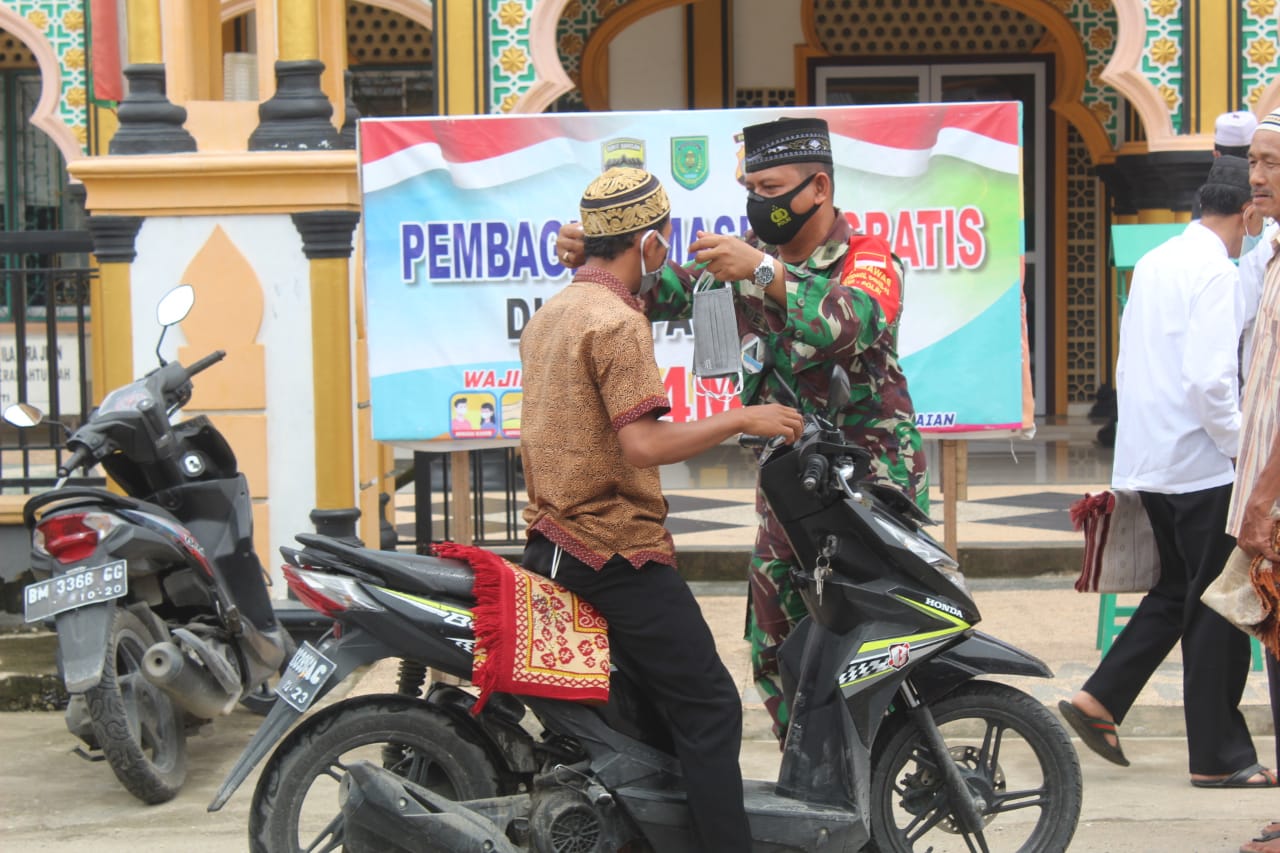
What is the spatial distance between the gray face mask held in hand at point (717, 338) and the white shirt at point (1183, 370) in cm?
180

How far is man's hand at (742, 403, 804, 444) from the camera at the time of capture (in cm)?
338

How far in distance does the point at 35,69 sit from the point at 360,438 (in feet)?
28.5

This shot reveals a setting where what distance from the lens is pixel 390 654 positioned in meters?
3.51

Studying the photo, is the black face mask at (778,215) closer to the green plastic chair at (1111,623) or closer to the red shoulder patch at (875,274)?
the red shoulder patch at (875,274)

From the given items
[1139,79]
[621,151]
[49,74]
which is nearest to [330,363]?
[621,151]

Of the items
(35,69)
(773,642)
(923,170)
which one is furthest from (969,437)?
(35,69)

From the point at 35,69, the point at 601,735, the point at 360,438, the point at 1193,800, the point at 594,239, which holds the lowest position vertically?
the point at 1193,800

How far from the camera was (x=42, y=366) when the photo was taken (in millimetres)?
11414

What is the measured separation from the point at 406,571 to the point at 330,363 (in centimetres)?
289

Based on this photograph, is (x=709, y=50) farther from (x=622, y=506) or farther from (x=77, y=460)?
(x=622, y=506)

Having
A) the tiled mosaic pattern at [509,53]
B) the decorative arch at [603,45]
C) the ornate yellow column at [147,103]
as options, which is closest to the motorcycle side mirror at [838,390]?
the ornate yellow column at [147,103]

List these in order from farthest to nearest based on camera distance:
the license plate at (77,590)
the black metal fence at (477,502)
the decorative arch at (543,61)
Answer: the decorative arch at (543,61), the black metal fence at (477,502), the license plate at (77,590)

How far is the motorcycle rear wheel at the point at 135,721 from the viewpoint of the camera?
465 cm

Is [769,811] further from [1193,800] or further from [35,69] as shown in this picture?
[35,69]
